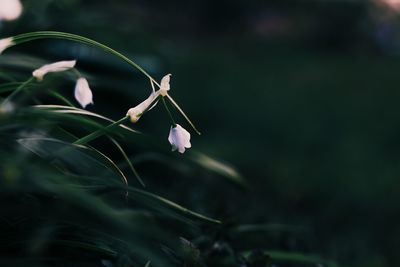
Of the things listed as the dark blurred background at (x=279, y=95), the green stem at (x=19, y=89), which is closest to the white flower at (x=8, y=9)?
the dark blurred background at (x=279, y=95)

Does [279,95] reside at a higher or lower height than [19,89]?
higher

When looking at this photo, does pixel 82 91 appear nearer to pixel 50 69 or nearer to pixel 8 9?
pixel 50 69

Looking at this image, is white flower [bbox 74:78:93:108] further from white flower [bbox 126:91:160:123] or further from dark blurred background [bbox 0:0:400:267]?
dark blurred background [bbox 0:0:400:267]

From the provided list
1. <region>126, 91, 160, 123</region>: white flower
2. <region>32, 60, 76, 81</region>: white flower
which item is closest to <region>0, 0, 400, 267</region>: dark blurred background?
<region>126, 91, 160, 123</region>: white flower

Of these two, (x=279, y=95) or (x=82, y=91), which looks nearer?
(x=82, y=91)

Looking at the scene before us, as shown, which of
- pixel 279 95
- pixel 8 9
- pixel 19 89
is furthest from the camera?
pixel 279 95

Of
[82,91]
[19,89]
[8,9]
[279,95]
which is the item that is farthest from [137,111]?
[279,95]

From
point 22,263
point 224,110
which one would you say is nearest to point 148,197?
point 22,263

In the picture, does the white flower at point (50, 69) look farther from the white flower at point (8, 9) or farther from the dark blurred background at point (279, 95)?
the white flower at point (8, 9)
